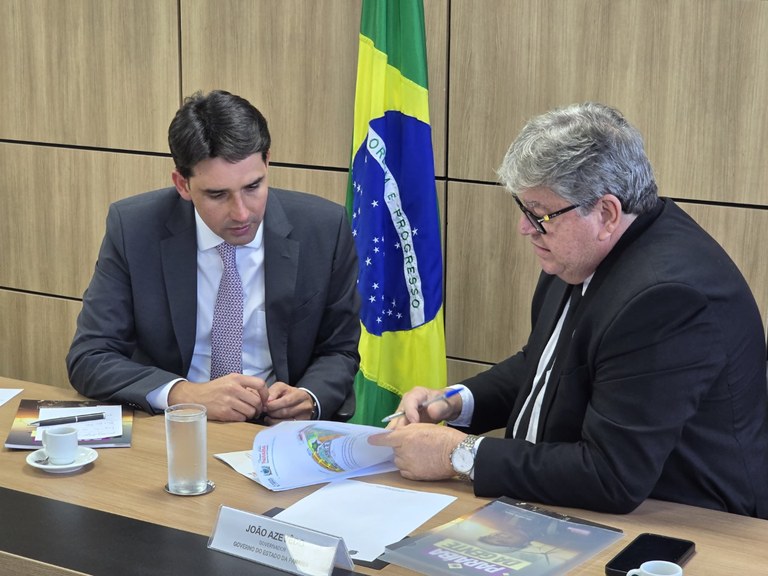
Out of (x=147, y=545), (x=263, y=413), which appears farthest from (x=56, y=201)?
(x=147, y=545)

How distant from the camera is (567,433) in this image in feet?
6.61

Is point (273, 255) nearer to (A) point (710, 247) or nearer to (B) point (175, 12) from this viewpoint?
(A) point (710, 247)

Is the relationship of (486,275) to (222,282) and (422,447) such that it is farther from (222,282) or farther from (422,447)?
(422,447)

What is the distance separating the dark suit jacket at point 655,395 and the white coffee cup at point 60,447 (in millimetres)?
814

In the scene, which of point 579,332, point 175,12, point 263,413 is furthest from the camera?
point 175,12

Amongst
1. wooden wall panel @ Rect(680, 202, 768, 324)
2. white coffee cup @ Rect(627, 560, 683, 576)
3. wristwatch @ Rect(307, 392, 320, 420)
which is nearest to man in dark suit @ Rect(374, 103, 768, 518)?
white coffee cup @ Rect(627, 560, 683, 576)

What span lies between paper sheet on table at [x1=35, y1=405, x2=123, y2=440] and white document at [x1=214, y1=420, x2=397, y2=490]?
341 millimetres

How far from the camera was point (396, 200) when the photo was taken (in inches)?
137

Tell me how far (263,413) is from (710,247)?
111cm

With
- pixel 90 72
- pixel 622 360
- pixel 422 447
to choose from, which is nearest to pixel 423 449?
pixel 422 447

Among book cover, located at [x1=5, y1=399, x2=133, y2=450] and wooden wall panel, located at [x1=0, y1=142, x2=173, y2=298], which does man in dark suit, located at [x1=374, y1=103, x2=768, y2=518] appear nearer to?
book cover, located at [x1=5, y1=399, x2=133, y2=450]

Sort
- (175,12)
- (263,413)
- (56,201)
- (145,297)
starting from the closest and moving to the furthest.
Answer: (263,413) < (145,297) < (175,12) < (56,201)

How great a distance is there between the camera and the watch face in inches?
75.6

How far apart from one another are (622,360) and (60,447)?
3.66 feet
